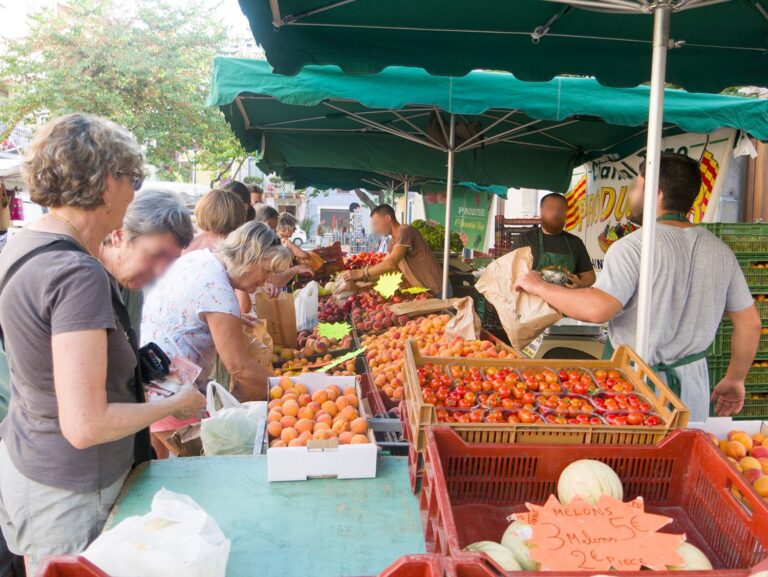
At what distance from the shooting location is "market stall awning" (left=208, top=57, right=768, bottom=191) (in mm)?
4047

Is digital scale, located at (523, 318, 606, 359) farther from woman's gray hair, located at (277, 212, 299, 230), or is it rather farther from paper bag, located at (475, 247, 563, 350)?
woman's gray hair, located at (277, 212, 299, 230)

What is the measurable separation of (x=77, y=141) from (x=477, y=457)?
1452 millimetres

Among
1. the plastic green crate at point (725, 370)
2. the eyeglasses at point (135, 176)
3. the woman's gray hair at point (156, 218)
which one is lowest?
the plastic green crate at point (725, 370)

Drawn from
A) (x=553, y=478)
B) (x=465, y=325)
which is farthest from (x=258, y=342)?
(x=553, y=478)

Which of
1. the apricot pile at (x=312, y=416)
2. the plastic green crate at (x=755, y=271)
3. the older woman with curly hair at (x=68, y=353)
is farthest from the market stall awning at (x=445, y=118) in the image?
the older woman with curly hair at (x=68, y=353)

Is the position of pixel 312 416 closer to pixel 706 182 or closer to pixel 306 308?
pixel 306 308

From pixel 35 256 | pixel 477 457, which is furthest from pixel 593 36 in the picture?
pixel 35 256

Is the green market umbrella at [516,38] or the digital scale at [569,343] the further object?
the digital scale at [569,343]

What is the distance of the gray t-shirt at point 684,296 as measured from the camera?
2549 millimetres

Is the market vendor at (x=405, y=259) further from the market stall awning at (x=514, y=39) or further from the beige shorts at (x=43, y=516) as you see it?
the beige shorts at (x=43, y=516)

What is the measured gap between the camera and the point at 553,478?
1.71 metres

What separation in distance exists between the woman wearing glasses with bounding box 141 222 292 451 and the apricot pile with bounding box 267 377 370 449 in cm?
41

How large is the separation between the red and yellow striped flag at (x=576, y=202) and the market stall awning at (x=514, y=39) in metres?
4.39

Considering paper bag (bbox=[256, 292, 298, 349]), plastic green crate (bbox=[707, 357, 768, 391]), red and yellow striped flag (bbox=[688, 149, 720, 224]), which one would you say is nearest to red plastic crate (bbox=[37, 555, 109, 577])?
paper bag (bbox=[256, 292, 298, 349])
